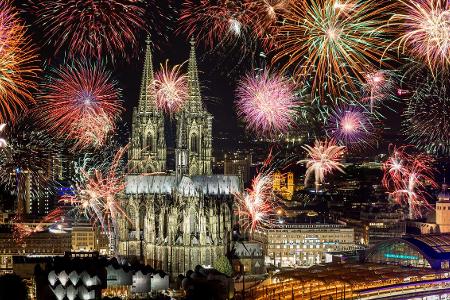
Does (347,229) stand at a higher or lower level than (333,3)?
lower

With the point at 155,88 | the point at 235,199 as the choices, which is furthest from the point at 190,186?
the point at 155,88

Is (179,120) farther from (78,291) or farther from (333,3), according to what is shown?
(333,3)

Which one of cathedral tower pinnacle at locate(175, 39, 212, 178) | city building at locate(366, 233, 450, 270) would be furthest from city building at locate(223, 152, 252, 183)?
city building at locate(366, 233, 450, 270)

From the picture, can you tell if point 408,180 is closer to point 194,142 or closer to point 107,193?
point 194,142

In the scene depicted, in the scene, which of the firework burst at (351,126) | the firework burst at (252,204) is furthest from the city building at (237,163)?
the firework burst at (252,204)

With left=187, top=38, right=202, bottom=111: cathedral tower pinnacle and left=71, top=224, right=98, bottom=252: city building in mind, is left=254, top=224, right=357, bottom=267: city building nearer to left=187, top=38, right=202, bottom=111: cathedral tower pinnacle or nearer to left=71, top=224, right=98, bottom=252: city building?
left=71, top=224, right=98, bottom=252: city building

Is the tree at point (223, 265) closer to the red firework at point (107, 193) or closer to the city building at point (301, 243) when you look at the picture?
the red firework at point (107, 193)
